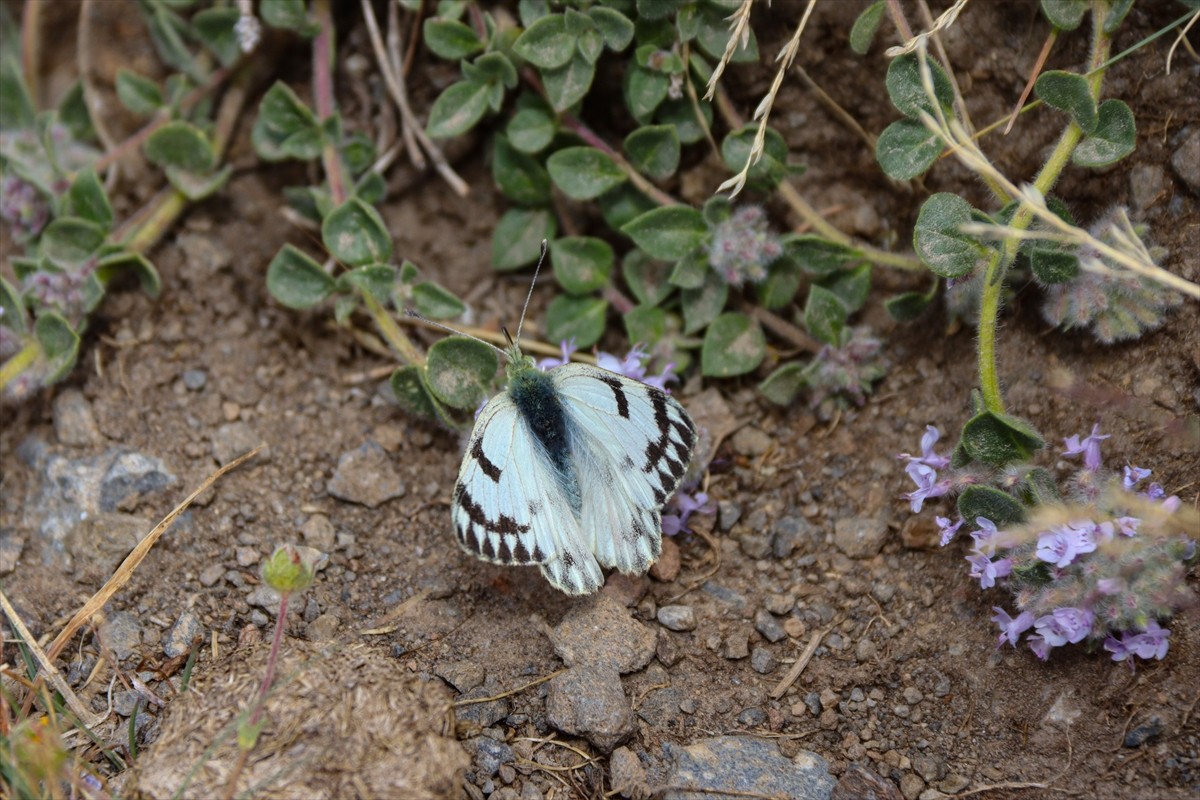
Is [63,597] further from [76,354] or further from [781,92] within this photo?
[781,92]

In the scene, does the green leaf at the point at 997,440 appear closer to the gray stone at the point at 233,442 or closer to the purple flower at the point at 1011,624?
the purple flower at the point at 1011,624

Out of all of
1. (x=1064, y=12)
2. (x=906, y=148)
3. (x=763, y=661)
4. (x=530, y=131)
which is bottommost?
(x=763, y=661)

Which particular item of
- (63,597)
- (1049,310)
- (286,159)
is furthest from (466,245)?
(1049,310)

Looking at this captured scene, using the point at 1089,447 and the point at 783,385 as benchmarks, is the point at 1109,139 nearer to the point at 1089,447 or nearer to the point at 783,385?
the point at 1089,447

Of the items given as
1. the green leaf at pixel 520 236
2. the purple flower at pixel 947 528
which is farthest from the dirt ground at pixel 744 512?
the purple flower at pixel 947 528

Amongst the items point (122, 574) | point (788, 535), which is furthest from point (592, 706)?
point (122, 574)

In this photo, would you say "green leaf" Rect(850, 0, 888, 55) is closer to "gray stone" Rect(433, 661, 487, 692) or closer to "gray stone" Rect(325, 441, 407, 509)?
"gray stone" Rect(325, 441, 407, 509)

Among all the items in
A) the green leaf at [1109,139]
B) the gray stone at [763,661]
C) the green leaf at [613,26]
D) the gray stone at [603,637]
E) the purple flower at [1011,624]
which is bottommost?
the gray stone at [763,661]
